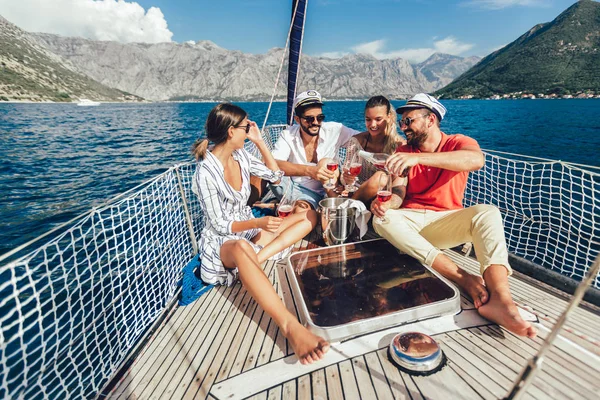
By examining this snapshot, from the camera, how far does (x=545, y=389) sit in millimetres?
1599

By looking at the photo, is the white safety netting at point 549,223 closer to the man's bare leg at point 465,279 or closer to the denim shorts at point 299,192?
the man's bare leg at point 465,279

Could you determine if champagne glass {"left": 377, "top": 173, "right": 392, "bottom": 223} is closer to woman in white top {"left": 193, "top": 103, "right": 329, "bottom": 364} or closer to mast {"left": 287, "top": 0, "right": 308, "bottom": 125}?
woman in white top {"left": 193, "top": 103, "right": 329, "bottom": 364}

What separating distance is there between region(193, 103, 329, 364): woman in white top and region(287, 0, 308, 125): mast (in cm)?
390

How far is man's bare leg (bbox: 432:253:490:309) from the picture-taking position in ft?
7.08

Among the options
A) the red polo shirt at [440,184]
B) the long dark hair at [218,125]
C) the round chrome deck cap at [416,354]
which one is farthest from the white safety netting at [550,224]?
the long dark hair at [218,125]

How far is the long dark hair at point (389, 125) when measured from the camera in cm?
358

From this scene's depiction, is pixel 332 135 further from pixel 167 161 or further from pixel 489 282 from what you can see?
pixel 167 161

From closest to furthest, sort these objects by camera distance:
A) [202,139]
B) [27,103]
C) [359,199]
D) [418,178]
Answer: [202,139]
[418,178]
[359,199]
[27,103]

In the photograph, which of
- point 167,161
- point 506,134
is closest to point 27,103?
point 167,161

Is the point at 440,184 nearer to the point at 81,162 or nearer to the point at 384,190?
the point at 384,190

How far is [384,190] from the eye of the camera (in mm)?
3035

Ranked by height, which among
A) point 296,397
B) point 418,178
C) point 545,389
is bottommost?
point 296,397

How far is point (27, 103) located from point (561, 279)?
106 meters

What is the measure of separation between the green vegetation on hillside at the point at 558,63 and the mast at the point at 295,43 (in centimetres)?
9829
